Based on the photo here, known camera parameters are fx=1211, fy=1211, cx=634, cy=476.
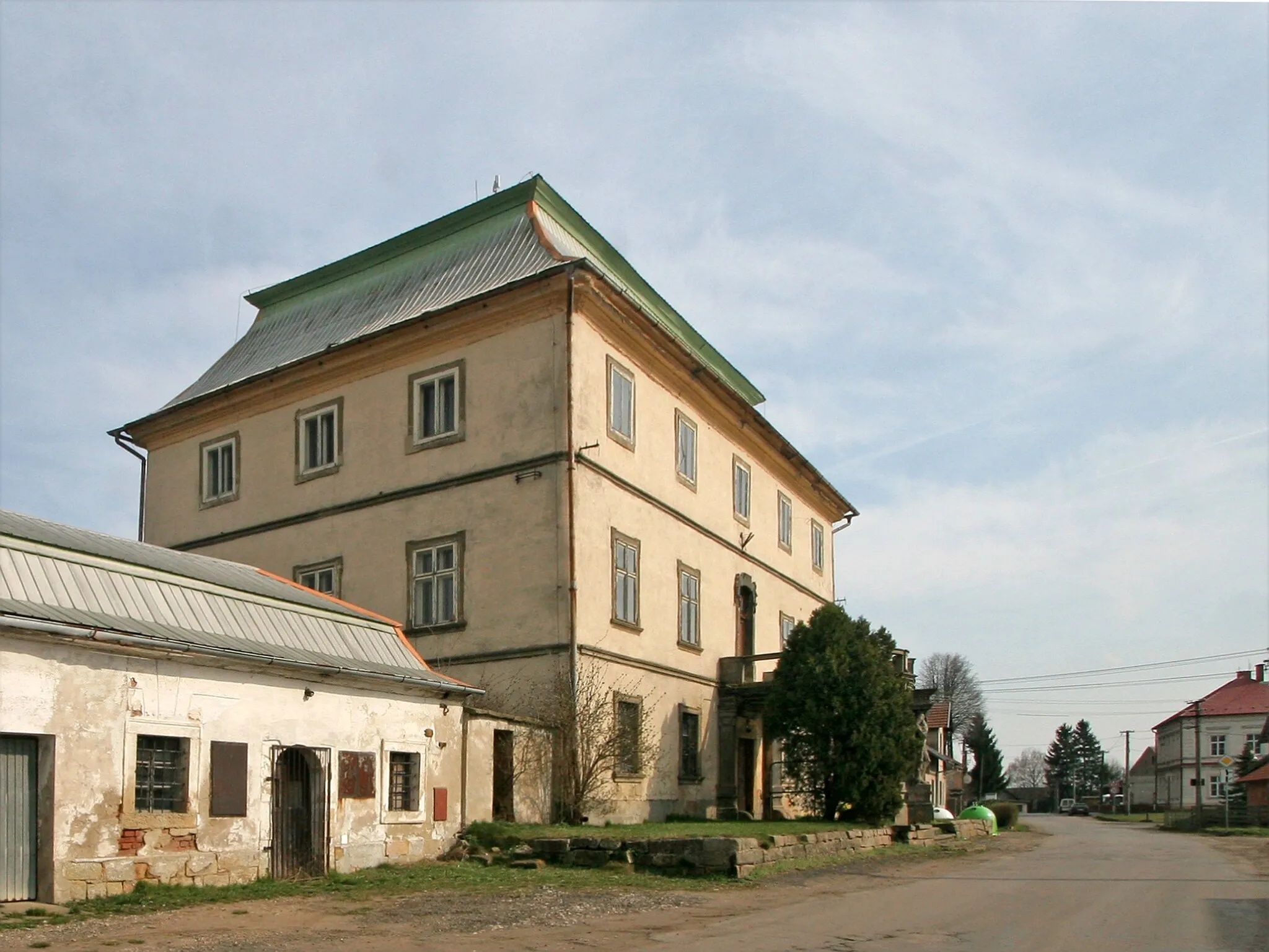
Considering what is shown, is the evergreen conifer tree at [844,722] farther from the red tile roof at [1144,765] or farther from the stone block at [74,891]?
the red tile roof at [1144,765]

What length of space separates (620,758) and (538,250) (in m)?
10.2

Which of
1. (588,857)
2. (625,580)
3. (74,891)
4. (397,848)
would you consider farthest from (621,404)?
(74,891)

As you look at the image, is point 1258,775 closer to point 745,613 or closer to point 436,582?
point 745,613

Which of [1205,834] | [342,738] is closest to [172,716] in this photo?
[342,738]

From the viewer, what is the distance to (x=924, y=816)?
28.8 meters

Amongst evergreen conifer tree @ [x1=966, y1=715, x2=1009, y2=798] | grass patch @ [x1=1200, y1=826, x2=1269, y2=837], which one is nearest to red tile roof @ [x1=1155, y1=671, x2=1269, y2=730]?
evergreen conifer tree @ [x1=966, y1=715, x2=1009, y2=798]

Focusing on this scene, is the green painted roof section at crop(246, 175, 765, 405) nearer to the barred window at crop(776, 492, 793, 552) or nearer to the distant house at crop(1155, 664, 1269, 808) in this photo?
the barred window at crop(776, 492, 793, 552)

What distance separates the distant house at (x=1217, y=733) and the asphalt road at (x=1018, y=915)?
7265 cm

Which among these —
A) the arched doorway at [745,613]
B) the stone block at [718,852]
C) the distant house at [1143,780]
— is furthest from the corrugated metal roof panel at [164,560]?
the distant house at [1143,780]

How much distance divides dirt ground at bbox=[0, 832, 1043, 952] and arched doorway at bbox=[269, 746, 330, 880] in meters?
1.83

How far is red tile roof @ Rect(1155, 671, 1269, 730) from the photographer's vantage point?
86.4 metres

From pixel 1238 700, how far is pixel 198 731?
89329 millimetres

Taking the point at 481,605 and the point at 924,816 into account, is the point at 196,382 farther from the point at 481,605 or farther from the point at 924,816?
the point at 924,816

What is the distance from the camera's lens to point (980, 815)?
1496 inches
